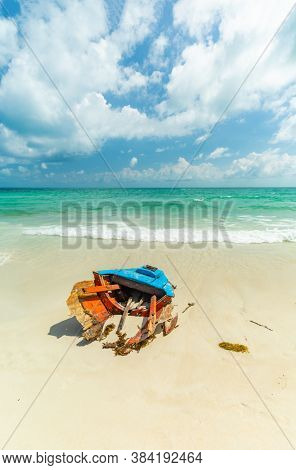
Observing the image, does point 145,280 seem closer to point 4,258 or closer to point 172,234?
point 4,258

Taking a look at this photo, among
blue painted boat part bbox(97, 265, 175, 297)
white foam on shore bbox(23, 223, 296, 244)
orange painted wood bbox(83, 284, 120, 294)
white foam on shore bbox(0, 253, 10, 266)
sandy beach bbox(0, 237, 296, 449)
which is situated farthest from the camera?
white foam on shore bbox(23, 223, 296, 244)

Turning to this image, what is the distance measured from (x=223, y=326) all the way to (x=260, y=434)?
256 centimetres

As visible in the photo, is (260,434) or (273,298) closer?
(260,434)

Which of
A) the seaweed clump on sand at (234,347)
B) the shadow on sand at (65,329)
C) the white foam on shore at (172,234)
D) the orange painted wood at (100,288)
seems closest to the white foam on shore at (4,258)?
the white foam on shore at (172,234)

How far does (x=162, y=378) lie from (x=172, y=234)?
11.0 meters

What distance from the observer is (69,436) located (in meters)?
3.56

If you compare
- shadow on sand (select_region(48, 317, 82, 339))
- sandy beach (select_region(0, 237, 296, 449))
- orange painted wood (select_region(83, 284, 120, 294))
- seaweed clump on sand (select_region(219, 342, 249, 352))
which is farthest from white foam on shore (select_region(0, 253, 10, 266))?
seaweed clump on sand (select_region(219, 342, 249, 352))

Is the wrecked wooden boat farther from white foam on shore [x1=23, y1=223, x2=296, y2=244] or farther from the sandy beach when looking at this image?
white foam on shore [x1=23, y1=223, x2=296, y2=244]

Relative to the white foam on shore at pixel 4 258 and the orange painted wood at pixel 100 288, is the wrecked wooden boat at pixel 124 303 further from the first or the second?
the white foam on shore at pixel 4 258

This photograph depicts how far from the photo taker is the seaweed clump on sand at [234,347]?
5180 mm

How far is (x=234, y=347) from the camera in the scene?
5.25 metres

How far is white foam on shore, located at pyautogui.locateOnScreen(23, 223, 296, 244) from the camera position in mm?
13601

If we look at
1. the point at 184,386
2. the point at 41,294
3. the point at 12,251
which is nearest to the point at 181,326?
the point at 184,386

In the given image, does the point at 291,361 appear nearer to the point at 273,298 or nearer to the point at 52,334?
the point at 273,298
